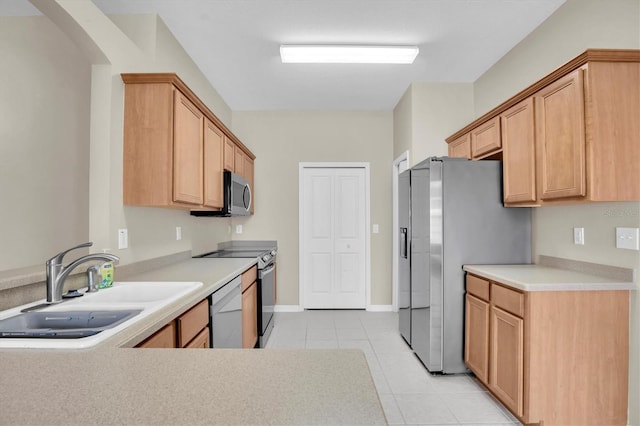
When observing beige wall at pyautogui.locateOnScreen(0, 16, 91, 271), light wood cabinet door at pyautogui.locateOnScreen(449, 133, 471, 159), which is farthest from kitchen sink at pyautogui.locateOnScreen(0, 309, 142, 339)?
light wood cabinet door at pyautogui.locateOnScreen(449, 133, 471, 159)

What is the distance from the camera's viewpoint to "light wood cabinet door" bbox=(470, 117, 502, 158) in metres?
2.53

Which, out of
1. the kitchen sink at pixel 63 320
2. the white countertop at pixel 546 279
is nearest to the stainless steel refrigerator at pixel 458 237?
the white countertop at pixel 546 279

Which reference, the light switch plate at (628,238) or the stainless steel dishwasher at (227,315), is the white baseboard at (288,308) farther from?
the light switch plate at (628,238)

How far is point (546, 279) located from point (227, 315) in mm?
2059

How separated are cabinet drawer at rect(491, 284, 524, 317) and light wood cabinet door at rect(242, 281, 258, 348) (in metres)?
1.89

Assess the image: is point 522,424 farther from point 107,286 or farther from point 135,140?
point 135,140

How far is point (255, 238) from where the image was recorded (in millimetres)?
4391

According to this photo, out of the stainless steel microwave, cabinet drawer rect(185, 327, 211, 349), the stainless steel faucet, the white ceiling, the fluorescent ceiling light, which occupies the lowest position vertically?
cabinet drawer rect(185, 327, 211, 349)

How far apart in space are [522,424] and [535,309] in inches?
30.4

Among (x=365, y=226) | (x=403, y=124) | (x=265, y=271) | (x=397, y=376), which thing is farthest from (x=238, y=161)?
(x=397, y=376)

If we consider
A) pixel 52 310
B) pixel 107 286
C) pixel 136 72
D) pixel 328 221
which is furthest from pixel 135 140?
pixel 328 221

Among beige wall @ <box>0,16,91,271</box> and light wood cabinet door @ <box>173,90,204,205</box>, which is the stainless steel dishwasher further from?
beige wall @ <box>0,16,91,271</box>

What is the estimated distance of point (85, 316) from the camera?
1.31m

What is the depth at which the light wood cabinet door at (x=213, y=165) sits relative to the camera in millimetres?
2592
